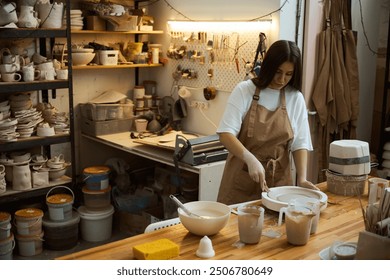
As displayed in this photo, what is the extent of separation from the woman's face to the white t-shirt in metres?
0.08

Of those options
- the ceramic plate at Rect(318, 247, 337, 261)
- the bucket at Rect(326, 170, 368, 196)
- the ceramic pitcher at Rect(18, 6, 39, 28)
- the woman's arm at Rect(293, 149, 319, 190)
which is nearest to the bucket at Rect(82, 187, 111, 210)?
the ceramic pitcher at Rect(18, 6, 39, 28)

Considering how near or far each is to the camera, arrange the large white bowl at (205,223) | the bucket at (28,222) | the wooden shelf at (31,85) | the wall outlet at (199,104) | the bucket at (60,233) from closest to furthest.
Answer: the large white bowl at (205,223) < the wooden shelf at (31,85) < the bucket at (28,222) < the bucket at (60,233) < the wall outlet at (199,104)

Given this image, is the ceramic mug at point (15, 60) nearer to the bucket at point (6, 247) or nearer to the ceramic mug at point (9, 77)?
the ceramic mug at point (9, 77)

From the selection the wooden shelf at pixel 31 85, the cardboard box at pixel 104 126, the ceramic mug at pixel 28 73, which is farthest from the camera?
the cardboard box at pixel 104 126

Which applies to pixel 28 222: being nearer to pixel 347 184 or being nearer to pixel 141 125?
pixel 141 125

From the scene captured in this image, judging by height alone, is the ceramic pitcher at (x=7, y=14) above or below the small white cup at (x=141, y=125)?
above

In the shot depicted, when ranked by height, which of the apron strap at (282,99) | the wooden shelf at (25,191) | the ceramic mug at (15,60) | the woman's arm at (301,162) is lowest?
the wooden shelf at (25,191)

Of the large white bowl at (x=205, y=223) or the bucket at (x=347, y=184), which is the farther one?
the bucket at (x=347, y=184)

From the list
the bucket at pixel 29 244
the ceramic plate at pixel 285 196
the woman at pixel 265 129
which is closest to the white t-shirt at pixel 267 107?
the woman at pixel 265 129

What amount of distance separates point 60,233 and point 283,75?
228cm

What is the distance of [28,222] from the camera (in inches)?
151

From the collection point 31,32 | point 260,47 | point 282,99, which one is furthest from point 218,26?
point 282,99

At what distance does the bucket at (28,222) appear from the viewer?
12.6 feet

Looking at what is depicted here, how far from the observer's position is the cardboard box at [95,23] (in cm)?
431
